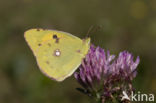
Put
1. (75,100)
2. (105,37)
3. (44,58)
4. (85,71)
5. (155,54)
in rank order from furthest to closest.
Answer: (105,37)
(155,54)
(75,100)
(44,58)
(85,71)

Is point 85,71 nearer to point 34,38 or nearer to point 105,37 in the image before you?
point 34,38

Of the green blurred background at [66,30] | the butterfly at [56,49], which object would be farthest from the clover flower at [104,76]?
the green blurred background at [66,30]

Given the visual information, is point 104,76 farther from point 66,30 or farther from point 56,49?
point 66,30

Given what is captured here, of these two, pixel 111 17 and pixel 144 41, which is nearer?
pixel 144 41

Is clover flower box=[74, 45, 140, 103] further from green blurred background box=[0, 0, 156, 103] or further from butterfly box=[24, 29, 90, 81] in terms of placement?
green blurred background box=[0, 0, 156, 103]

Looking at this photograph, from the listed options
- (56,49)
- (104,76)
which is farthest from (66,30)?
(104,76)

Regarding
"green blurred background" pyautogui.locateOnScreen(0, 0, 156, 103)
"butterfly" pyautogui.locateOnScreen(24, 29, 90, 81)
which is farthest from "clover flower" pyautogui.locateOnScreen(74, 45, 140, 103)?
"green blurred background" pyautogui.locateOnScreen(0, 0, 156, 103)

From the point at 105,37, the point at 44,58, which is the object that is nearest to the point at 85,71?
the point at 44,58
